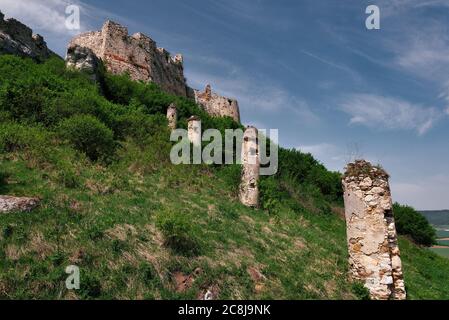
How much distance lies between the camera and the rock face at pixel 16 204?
21.7ft

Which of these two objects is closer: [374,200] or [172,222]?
[172,222]

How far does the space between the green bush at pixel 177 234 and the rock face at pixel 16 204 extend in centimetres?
254

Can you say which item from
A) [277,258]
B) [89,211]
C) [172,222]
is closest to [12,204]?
[89,211]

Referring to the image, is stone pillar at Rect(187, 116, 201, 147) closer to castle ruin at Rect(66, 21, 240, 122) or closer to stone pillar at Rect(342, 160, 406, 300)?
castle ruin at Rect(66, 21, 240, 122)

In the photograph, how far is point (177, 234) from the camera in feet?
22.7

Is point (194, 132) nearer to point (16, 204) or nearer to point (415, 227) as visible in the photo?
point (16, 204)

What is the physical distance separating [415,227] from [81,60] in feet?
75.2

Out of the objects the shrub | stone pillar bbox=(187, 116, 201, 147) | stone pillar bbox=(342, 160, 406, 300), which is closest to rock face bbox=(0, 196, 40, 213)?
the shrub

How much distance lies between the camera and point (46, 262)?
554 centimetres

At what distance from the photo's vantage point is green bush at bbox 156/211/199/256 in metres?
6.89

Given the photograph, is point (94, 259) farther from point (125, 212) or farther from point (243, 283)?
point (243, 283)

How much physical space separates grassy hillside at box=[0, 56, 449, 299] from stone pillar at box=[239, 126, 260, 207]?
44 centimetres

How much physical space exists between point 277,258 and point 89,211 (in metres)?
4.30

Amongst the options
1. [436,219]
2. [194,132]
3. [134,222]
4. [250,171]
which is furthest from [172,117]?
[436,219]
